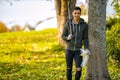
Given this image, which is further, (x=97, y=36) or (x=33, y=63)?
(x=33, y=63)

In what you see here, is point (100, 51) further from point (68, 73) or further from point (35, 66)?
point (35, 66)

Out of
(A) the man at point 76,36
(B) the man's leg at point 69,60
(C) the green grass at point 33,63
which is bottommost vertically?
(C) the green grass at point 33,63

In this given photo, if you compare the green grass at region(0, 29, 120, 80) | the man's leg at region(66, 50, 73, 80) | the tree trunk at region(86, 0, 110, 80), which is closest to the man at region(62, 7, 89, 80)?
the man's leg at region(66, 50, 73, 80)

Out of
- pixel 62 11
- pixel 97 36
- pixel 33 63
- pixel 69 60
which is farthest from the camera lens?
pixel 62 11

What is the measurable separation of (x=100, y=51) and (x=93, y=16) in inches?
39.4

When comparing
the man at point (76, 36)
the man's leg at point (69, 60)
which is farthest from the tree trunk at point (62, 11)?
the man at point (76, 36)

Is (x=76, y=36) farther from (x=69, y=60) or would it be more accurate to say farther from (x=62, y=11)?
(x=62, y=11)

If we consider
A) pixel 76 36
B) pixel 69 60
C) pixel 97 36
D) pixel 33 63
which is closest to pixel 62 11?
pixel 33 63

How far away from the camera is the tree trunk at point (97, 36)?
1173 centimetres

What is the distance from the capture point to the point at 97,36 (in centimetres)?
1181

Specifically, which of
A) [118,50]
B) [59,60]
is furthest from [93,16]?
[59,60]

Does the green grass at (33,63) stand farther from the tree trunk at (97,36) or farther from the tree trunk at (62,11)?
the tree trunk at (97,36)

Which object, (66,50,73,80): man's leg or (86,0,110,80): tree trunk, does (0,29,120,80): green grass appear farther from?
(66,50,73,80): man's leg

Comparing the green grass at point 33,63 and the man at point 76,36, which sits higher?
the man at point 76,36
